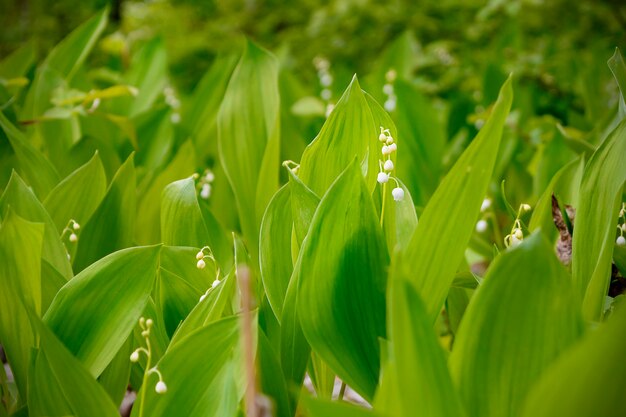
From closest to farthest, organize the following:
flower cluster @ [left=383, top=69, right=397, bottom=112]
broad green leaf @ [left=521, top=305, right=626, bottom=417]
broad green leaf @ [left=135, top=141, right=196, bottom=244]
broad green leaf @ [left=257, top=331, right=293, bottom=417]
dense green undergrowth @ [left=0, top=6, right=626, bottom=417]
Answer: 1. broad green leaf @ [left=521, top=305, right=626, bottom=417]
2. dense green undergrowth @ [left=0, top=6, right=626, bottom=417]
3. broad green leaf @ [left=257, top=331, right=293, bottom=417]
4. broad green leaf @ [left=135, top=141, right=196, bottom=244]
5. flower cluster @ [left=383, top=69, right=397, bottom=112]

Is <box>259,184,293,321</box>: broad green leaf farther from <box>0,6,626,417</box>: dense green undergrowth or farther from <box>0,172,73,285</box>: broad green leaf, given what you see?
<box>0,172,73,285</box>: broad green leaf


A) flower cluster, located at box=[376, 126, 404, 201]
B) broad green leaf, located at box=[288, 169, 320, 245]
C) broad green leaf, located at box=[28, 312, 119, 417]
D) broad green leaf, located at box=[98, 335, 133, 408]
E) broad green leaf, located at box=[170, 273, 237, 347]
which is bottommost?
broad green leaf, located at box=[98, 335, 133, 408]

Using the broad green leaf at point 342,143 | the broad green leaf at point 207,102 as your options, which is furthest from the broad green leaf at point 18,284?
the broad green leaf at point 207,102

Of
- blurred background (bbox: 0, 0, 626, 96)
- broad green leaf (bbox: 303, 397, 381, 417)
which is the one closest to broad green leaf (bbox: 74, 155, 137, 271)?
broad green leaf (bbox: 303, 397, 381, 417)

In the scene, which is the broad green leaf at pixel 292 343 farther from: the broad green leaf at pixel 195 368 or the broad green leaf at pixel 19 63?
the broad green leaf at pixel 19 63

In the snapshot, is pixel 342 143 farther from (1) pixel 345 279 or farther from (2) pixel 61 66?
(2) pixel 61 66

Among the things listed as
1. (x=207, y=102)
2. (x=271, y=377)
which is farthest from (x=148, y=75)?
(x=271, y=377)
